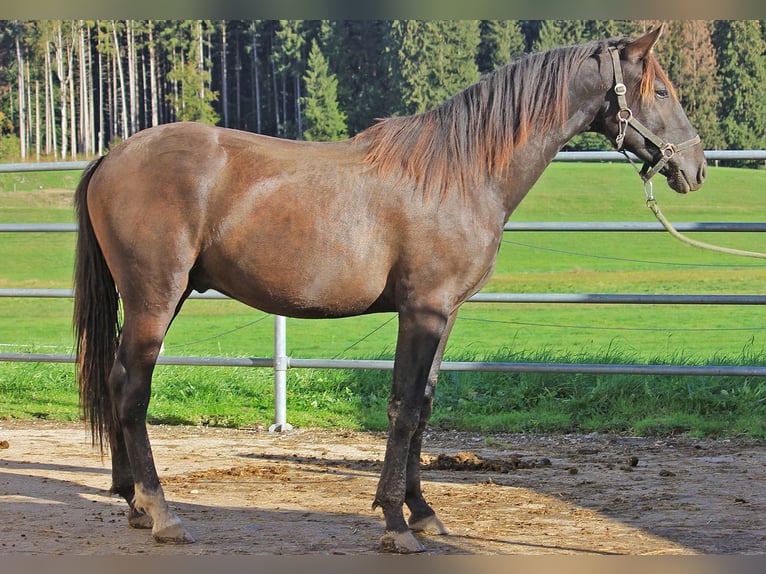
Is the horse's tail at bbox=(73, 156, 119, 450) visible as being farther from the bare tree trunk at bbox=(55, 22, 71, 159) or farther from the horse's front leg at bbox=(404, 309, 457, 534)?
the bare tree trunk at bbox=(55, 22, 71, 159)

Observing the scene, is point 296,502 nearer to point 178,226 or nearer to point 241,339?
point 178,226

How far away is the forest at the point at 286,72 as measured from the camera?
5025 centimetres

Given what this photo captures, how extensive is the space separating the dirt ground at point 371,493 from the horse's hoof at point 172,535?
0.15ft

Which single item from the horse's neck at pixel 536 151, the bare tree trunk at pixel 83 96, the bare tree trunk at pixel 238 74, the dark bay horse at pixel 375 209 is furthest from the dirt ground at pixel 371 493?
the bare tree trunk at pixel 238 74

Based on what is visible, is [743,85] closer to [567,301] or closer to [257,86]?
[257,86]

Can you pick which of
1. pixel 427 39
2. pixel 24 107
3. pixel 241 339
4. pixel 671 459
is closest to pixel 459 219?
pixel 671 459

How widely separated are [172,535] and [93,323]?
1.08 m

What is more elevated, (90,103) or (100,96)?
(100,96)

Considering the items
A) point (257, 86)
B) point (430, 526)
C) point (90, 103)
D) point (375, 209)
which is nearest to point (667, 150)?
point (375, 209)

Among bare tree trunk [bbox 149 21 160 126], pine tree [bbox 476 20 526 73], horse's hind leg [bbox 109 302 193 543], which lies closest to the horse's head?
horse's hind leg [bbox 109 302 193 543]

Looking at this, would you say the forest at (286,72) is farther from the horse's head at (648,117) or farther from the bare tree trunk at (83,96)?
the horse's head at (648,117)

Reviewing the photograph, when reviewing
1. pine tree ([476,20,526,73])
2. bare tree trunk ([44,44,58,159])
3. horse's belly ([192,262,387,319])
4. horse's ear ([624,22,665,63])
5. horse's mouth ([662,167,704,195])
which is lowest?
bare tree trunk ([44,44,58,159])

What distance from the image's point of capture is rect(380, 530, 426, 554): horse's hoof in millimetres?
3531

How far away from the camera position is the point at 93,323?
13.6ft
